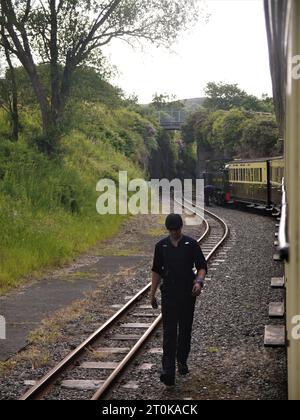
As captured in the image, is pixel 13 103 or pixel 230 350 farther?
pixel 13 103

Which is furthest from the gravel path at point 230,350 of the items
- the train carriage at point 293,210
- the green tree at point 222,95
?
the green tree at point 222,95

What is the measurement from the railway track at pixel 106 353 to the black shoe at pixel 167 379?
1.86ft

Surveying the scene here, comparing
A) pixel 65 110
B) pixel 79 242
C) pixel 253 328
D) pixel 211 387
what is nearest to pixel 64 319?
pixel 253 328

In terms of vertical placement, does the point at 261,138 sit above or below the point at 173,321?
above

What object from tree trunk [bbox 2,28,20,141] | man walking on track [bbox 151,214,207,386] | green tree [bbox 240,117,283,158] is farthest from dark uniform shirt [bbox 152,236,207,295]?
green tree [bbox 240,117,283,158]

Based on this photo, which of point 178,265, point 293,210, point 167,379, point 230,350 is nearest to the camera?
point 293,210

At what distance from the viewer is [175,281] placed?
6.55 metres

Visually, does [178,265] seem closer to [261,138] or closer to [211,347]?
[211,347]

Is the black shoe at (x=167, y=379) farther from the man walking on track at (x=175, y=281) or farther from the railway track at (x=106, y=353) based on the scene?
the railway track at (x=106, y=353)

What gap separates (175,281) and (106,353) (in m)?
2.22

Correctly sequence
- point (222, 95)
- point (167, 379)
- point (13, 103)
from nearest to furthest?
point (167, 379) < point (13, 103) < point (222, 95)

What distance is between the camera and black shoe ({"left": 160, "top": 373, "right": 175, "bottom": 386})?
6.67 m

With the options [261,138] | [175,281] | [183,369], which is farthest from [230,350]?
[261,138]

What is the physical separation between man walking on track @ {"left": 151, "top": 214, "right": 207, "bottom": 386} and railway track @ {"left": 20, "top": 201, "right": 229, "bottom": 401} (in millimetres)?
775
